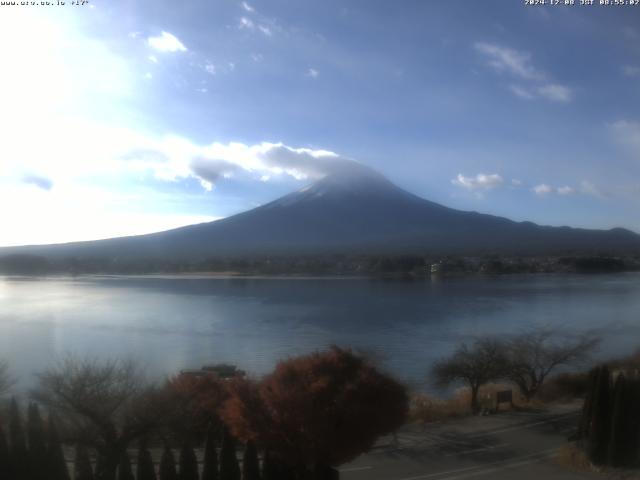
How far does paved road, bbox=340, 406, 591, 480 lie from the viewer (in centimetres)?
498

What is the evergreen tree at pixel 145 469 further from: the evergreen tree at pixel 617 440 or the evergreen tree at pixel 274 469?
the evergreen tree at pixel 617 440

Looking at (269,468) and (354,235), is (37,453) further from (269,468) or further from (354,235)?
(354,235)

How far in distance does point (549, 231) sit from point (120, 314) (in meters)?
31.9

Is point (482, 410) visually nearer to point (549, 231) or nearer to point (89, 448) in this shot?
point (89, 448)

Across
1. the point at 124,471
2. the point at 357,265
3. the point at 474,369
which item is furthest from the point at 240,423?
the point at 357,265

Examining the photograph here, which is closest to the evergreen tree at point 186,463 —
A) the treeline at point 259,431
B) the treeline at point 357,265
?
the treeline at point 259,431

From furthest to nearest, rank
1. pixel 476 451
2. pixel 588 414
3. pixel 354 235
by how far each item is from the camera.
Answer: pixel 354 235 < pixel 476 451 < pixel 588 414

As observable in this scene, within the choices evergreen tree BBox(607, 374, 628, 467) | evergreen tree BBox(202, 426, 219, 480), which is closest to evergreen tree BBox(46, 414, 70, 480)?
evergreen tree BBox(202, 426, 219, 480)

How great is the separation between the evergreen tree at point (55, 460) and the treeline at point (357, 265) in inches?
473

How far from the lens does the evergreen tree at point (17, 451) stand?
384cm

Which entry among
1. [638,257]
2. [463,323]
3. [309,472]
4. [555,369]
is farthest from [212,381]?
[638,257]

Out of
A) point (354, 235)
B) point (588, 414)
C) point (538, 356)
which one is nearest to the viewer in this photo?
point (588, 414)

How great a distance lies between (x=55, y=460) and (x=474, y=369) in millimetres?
5695

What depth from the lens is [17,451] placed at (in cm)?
386
